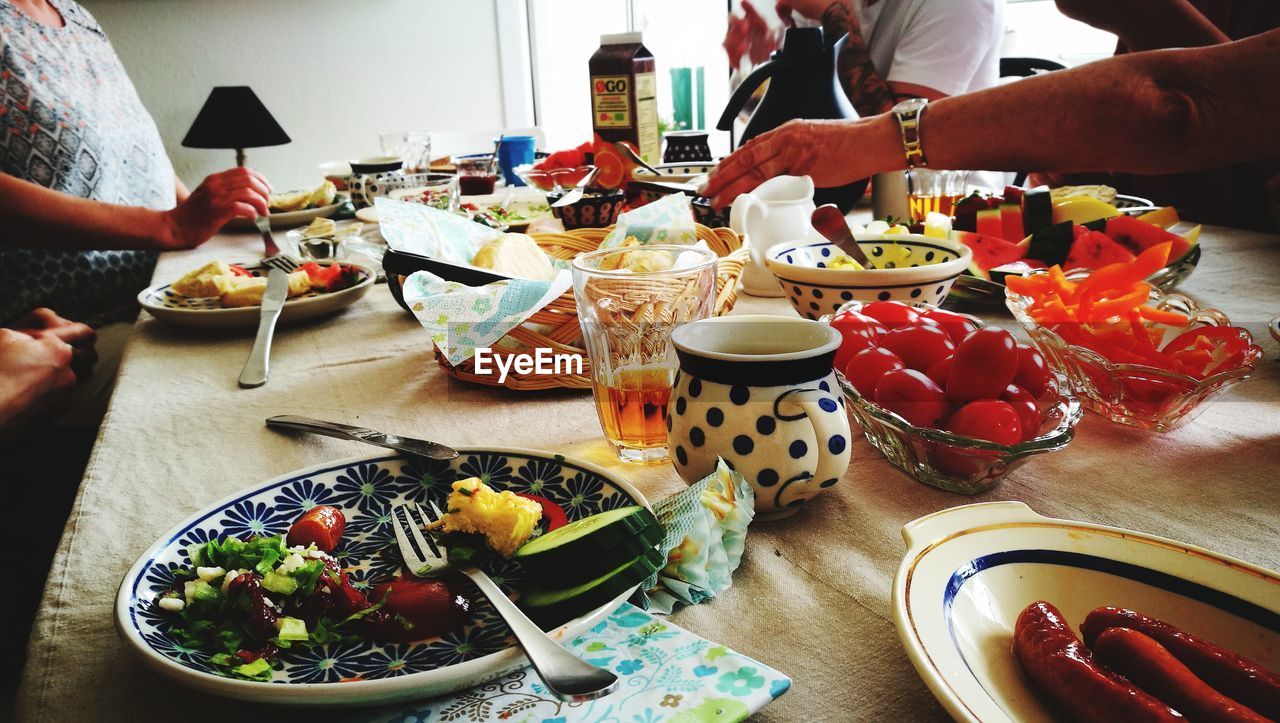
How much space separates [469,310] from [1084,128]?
92 cm

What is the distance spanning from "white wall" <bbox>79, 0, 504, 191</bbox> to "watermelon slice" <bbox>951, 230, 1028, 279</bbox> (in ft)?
12.4

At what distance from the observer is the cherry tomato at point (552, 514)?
1.62ft

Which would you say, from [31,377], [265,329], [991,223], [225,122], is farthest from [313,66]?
[991,223]

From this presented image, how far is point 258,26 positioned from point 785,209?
3720 millimetres

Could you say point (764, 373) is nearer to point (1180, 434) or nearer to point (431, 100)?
point (1180, 434)

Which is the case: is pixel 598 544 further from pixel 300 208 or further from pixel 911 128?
pixel 300 208

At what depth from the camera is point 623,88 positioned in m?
1.51

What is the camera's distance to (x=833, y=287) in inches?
31.2

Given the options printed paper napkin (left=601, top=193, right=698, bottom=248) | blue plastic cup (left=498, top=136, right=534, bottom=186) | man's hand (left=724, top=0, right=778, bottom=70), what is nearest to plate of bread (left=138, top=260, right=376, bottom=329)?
printed paper napkin (left=601, top=193, right=698, bottom=248)

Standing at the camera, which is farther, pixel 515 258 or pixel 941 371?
pixel 515 258

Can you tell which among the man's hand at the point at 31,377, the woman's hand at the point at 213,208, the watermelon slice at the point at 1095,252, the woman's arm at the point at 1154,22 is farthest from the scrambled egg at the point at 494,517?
the woman's arm at the point at 1154,22

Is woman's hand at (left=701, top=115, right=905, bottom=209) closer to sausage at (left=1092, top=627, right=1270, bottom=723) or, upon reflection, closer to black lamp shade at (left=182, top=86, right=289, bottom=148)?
sausage at (left=1092, top=627, right=1270, bottom=723)

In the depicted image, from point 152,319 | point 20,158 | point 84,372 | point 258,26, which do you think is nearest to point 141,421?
point 152,319

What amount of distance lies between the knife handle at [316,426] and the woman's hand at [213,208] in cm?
97
